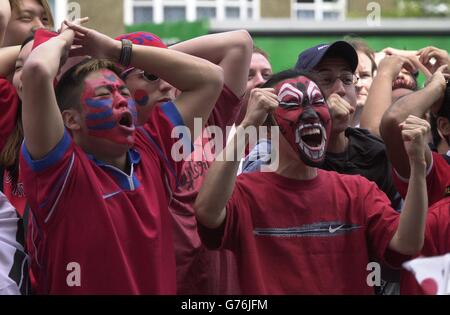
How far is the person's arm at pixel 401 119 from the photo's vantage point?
4.55m

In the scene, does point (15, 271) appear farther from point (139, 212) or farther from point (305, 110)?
point (305, 110)

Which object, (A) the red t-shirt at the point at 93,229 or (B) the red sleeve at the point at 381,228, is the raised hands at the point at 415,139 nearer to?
(B) the red sleeve at the point at 381,228

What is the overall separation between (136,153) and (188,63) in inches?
17.6

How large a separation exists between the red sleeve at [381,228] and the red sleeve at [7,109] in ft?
5.27

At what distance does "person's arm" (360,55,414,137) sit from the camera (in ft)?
17.4

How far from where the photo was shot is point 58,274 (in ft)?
12.7

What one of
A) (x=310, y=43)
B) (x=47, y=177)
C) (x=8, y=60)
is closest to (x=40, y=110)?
(x=47, y=177)

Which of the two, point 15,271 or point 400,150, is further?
point 400,150

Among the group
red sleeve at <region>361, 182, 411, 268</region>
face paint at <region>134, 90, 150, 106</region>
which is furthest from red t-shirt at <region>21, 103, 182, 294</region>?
red sleeve at <region>361, 182, 411, 268</region>

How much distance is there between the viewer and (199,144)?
4801mm

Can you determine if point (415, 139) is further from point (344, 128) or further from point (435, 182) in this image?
point (344, 128)

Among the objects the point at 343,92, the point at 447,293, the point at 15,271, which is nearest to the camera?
the point at 447,293
